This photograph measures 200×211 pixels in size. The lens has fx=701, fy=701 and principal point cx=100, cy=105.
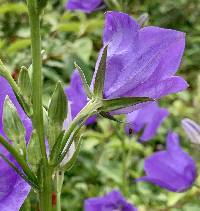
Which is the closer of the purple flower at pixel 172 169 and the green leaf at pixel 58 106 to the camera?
the green leaf at pixel 58 106

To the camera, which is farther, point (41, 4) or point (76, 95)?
point (76, 95)

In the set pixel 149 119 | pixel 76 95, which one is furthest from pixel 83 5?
pixel 76 95

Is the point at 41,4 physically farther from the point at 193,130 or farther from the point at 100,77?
the point at 193,130

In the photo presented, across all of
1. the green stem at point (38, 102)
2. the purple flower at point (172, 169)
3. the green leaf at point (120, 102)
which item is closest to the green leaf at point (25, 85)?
the green stem at point (38, 102)

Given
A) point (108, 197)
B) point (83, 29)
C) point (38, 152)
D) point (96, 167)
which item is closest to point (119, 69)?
point (38, 152)

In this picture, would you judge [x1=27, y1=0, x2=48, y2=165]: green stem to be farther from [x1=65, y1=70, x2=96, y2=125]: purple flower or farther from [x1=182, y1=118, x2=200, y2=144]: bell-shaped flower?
[x1=182, y1=118, x2=200, y2=144]: bell-shaped flower

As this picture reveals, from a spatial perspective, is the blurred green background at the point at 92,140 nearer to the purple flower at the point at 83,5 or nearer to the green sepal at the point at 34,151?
the purple flower at the point at 83,5
